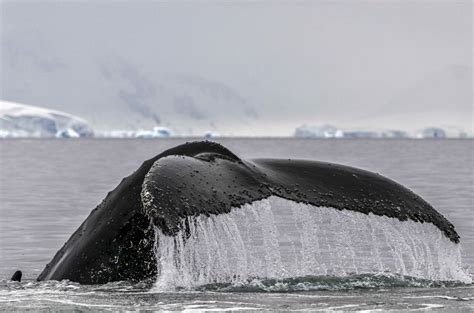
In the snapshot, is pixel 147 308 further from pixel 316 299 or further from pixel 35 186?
pixel 35 186

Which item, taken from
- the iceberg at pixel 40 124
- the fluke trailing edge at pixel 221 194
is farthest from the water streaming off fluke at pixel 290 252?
the iceberg at pixel 40 124

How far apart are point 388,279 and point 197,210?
3180 millimetres

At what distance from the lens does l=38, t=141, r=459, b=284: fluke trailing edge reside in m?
7.60

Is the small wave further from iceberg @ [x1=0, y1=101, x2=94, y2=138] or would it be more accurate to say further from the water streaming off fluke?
iceberg @ [x1=0, y1=101, x2=94, y2=138]

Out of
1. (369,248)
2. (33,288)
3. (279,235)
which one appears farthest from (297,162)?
(279,235)

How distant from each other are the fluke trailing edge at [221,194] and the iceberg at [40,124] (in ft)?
551

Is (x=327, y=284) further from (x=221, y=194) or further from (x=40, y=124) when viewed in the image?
(x=40, y=124)

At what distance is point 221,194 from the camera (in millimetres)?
7270

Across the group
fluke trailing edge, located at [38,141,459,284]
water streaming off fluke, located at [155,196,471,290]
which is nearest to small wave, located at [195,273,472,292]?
water streaming off fluke, located at [155,196,471,290]

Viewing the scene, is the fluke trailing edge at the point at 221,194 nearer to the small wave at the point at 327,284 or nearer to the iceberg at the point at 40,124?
the small wave at the point at 327,284

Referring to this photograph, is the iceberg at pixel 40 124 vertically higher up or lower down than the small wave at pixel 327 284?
higher up

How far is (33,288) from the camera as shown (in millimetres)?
8531

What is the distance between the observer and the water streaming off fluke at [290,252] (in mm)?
7441

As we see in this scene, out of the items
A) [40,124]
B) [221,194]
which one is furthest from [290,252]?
[40,124]
